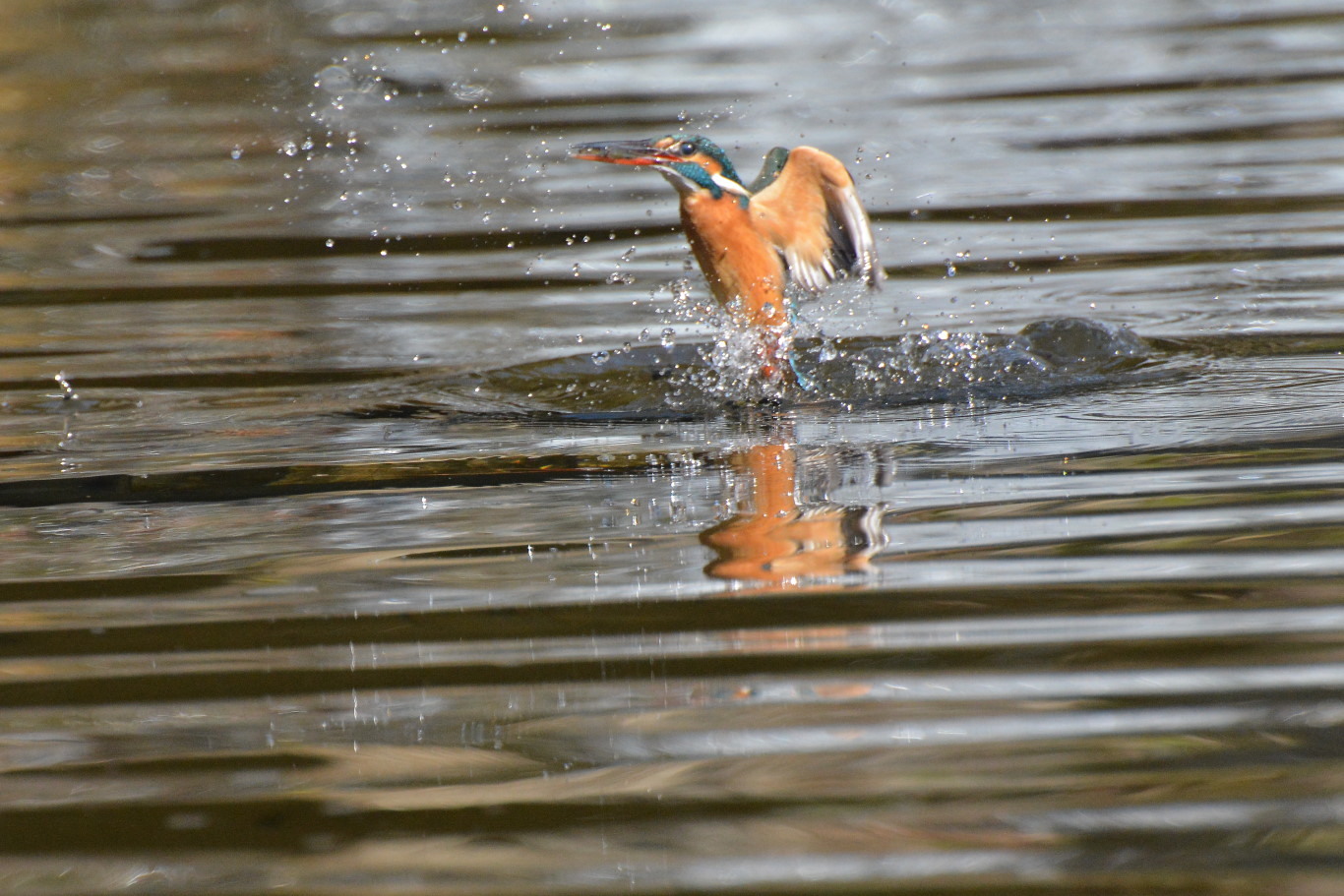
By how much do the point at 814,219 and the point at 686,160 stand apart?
1.85 feet

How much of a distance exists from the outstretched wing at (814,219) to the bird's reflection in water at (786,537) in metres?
2.11

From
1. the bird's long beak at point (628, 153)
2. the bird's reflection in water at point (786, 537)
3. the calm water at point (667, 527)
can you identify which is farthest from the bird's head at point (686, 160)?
the bird's reflection in water at point (786, 537)

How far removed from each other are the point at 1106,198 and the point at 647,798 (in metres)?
6.52

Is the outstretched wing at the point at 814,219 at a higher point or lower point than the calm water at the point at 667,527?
higher

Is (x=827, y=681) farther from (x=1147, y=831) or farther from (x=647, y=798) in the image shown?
(x=1147, y=831)

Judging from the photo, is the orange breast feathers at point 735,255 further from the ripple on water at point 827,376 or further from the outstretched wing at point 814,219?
the ripple on water at point 827,376

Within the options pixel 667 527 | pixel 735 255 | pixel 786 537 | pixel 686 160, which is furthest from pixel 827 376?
pixel 786 537

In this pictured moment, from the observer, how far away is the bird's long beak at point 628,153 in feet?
19.2

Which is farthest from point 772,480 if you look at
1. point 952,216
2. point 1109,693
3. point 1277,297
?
point 952,216

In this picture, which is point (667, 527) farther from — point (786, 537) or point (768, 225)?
point (768, 225)

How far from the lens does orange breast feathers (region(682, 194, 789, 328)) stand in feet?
20.6

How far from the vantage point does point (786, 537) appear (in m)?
3.74

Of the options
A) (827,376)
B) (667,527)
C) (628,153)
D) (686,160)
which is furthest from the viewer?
(686,160)

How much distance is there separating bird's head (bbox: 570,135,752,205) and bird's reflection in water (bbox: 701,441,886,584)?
2.05 metres
